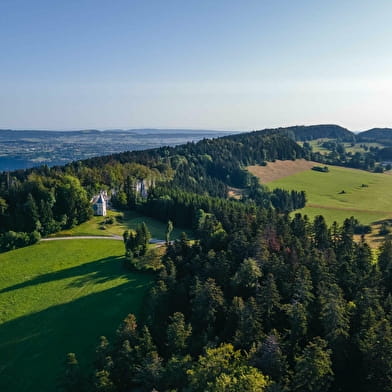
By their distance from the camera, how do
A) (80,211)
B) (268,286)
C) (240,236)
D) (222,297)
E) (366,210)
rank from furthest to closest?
(366,210), (80,211), (240,236), (222,297), (268,286)

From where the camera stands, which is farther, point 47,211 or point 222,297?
point 47,211

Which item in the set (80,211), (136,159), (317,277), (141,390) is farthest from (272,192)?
(141,390)

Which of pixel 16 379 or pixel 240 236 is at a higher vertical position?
pixel 240 236

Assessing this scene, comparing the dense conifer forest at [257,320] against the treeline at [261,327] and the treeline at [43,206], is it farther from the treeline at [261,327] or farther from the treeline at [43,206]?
the treeline at [43,206]

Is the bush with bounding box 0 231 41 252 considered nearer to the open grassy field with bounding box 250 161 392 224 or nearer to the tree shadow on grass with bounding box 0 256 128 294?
the tree shadow on grass with bounding box 0 256 128 294

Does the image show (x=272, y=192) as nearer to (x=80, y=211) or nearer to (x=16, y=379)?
(x=80, y=211)

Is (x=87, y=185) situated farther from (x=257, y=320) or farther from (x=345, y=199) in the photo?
(x=345, y=199)

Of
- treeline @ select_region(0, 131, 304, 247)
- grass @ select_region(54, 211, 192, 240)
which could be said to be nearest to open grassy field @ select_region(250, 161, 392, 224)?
treeline @ select_region(0, 131, 304, 247)
